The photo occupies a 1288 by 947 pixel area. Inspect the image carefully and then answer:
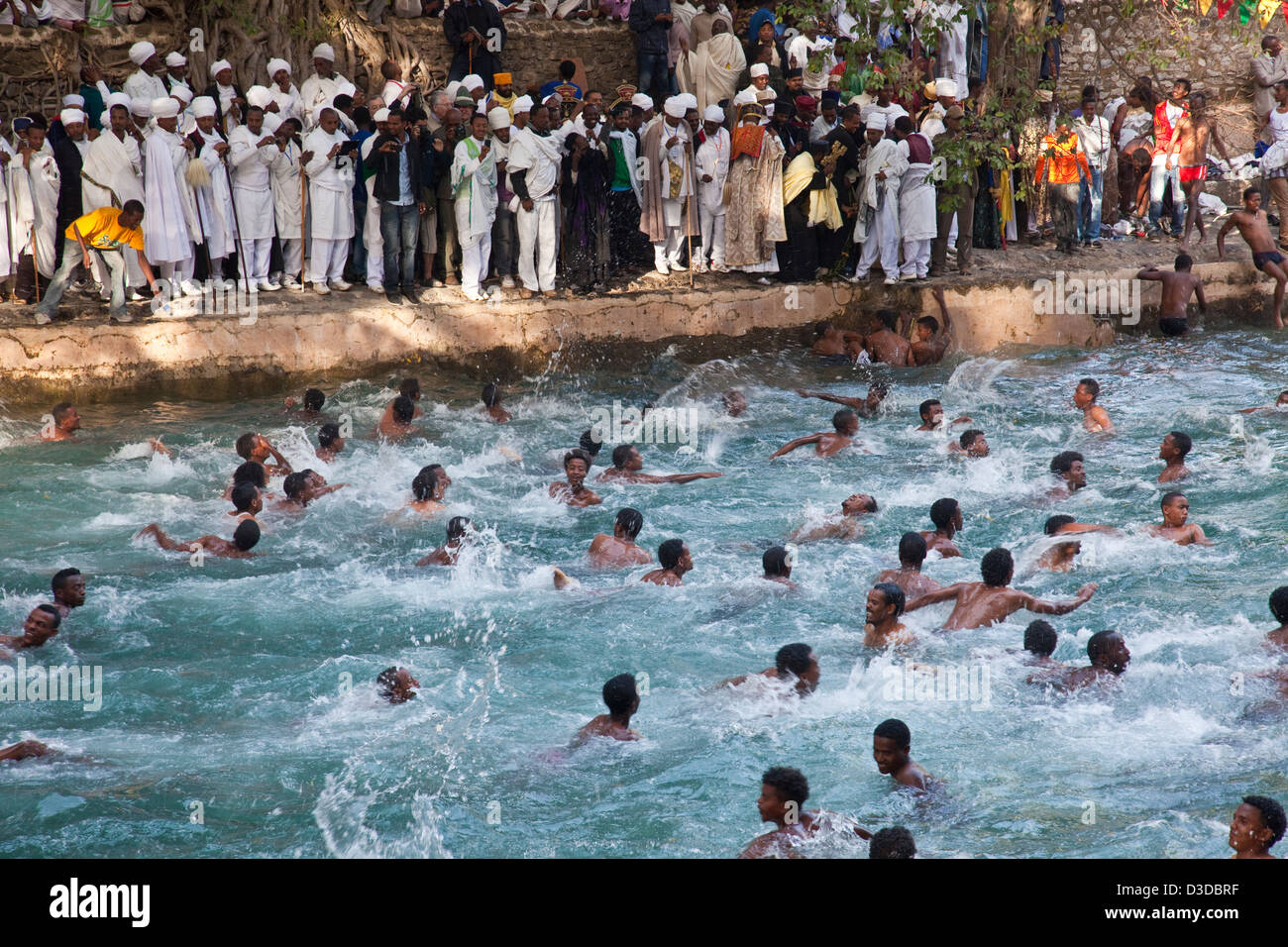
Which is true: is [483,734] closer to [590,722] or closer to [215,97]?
[590,722]

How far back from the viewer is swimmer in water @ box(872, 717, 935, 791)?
615 centimetres

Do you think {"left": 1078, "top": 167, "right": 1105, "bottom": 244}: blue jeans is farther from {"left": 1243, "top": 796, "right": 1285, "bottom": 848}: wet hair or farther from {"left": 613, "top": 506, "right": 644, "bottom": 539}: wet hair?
{"left": 1243, "top": 796, "right": 1285, "bottom": 848}: wet hair

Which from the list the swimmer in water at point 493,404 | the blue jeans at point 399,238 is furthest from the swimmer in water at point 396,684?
the blue jeans at point 399,238

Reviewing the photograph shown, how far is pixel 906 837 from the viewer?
514 cm

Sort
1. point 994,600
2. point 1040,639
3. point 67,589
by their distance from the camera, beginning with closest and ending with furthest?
point 1040,639, point 994,600, point 67,589

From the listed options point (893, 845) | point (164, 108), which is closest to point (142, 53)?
point (164, 108)

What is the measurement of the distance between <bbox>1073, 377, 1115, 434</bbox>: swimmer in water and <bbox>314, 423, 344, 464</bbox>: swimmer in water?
20.6 ft

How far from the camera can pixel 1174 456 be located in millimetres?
10539

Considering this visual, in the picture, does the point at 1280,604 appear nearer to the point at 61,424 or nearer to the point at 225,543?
the point at 225,543

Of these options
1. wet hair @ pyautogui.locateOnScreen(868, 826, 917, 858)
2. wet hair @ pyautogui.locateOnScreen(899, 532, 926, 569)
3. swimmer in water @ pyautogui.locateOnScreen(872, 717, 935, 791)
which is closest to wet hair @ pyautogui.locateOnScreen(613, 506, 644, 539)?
wet hair @ pyautogui.locateOnScreen(899, 532, 926, 569)

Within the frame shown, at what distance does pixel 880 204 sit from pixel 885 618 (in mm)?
7230

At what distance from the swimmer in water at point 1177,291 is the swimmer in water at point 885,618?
832cm

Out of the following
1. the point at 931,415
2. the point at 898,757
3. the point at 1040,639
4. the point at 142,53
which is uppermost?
the point at 142,53

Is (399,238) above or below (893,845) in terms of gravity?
above
